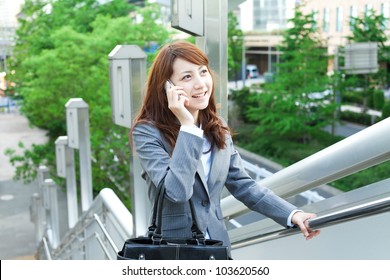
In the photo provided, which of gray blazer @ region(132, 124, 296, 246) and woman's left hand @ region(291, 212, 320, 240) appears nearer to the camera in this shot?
gray blazer @ region(132, 124, 296, 246)

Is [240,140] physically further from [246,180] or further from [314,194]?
[246,180]

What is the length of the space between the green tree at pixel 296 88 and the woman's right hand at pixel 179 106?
8.42 meters

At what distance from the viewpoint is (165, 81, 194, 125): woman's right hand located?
4.07 feet

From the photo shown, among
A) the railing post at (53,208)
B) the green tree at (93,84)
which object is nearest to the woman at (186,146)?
the railing post at (53,208)

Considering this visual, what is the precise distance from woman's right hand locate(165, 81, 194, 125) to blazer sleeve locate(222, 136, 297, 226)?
21cm

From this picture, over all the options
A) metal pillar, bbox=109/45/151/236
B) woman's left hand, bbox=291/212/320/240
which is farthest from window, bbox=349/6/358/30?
woman's left hand, bbox=291/212/320/240

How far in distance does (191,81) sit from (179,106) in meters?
0.08

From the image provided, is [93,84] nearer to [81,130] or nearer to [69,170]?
[69,170]

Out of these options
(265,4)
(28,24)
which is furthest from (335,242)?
(28,24)

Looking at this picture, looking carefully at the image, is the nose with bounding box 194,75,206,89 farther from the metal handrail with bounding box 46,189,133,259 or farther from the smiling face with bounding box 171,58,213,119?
the metal handrail with bounding box 46,189,133,259

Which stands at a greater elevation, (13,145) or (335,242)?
(335,242)

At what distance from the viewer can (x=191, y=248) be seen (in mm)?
1163

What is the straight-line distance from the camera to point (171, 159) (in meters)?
1.20
